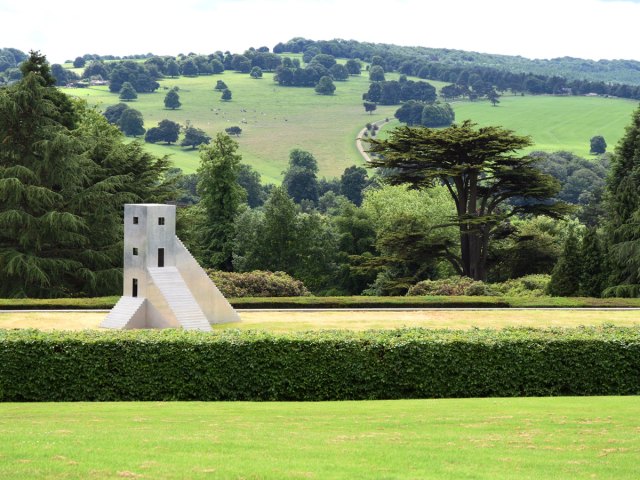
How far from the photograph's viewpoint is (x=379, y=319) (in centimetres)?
3341

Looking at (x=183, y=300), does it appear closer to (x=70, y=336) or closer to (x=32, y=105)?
(x=70, y=336)

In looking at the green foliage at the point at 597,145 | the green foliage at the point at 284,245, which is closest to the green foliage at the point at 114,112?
the green foliage at the point at 597,145

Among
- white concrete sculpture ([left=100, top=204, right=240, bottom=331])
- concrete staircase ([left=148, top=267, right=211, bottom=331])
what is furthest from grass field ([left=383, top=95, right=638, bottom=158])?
concrete staircase ([left=148, top=267, right=211, bottom=331])

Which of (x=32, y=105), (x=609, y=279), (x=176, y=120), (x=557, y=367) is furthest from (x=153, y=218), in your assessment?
(x=176, y=120)

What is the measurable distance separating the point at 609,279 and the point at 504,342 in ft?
88.5

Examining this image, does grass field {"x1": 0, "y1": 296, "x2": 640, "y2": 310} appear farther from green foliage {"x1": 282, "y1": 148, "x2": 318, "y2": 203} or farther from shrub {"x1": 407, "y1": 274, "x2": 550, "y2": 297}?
green foliage {"x1": 282, "y1": 148, "x2": 318, "y2": 203}

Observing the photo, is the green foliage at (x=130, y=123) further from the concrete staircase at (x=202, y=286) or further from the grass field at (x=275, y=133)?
the concrete staircase at (x=202, y=286)

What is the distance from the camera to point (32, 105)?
49.1 m

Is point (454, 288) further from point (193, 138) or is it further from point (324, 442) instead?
point (193, 138)

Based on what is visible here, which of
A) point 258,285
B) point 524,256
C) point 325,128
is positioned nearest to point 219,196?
point 524,256

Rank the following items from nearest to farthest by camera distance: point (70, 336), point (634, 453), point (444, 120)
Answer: point (634, 453) → point (70, 336) → point (444, 120)

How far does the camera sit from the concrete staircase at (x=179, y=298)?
2953 cm

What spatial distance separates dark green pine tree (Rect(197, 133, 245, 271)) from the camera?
70.5 meters

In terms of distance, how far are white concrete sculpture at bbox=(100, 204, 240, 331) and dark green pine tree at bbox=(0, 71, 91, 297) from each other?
1676cm
